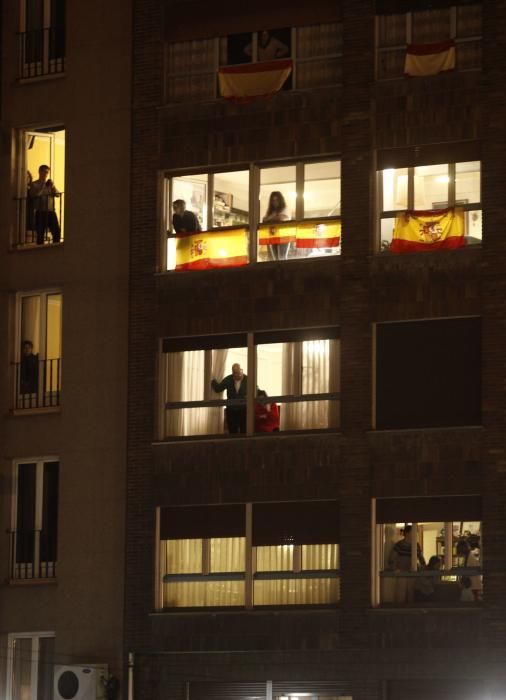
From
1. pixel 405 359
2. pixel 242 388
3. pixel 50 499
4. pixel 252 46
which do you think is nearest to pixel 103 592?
pixel 50 499

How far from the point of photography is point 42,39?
1639 inches

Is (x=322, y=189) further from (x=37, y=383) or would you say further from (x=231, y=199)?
(x=37, y=383)

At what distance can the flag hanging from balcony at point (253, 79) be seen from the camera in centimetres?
3906

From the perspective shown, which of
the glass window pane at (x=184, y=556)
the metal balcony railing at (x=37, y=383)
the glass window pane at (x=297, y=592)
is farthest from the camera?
the metal balcony railing at (x=37, y=383)

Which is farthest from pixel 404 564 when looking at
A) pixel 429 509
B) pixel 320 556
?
pixel 320 556

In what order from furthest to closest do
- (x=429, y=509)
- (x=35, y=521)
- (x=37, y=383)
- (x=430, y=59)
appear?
(x=37, y=383), (x=35, y=521), (x=430, y=59), (x=429, y=509)

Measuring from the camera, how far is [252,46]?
39.7 meters

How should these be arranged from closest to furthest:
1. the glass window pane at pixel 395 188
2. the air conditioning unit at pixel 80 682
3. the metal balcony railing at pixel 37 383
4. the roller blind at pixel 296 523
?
the roller blind at pixel 296 523 < the air conditioning unit at pixel 80 682 < the glass window pane at pixel 395 188 < the metal balcony railing at pixel 37 383

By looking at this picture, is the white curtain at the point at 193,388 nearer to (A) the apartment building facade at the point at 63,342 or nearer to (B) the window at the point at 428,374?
(A) the apartment building facade at the point at 63,342

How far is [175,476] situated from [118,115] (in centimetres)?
756

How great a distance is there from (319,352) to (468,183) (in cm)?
432

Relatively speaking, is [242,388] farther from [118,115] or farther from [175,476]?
[118,115]

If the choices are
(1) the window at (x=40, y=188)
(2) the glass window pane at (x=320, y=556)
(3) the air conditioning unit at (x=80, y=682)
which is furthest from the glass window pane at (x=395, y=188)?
(3) the air conditioning unit at (x=80, y=682)

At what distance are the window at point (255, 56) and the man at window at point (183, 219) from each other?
217cm
